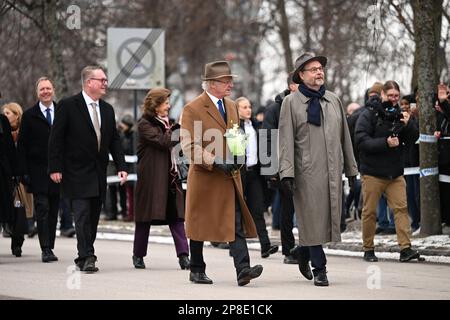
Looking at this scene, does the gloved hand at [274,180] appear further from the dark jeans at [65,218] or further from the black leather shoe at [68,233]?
the dark jeans at [65,218]

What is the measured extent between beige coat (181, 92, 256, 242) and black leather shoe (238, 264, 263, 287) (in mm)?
328

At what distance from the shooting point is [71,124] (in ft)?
45.5

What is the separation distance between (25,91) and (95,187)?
932 inches

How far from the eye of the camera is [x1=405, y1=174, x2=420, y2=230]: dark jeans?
1884cm

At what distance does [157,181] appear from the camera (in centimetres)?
1434

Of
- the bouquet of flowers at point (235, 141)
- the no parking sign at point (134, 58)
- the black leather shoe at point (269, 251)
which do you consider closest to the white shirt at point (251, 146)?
the black leather shoe at point (269, 251)

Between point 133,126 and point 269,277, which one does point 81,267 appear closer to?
point 269,277

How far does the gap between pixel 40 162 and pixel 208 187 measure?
405 cm

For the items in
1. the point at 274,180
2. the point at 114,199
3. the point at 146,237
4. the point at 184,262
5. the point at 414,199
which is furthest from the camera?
the point at 114,199

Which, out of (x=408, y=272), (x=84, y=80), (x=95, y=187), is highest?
(x=84, y=80)

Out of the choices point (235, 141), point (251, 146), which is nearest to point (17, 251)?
point (251, 146)

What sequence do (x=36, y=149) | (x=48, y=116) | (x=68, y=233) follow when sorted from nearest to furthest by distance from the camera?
1. (x=36, y=149)
2. (x=48, y=116)
3. (x=68, y=233)

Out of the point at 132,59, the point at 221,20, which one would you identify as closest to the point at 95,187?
the point at 132,59

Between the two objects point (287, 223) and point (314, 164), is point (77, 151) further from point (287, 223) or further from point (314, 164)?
point (314, 164)
